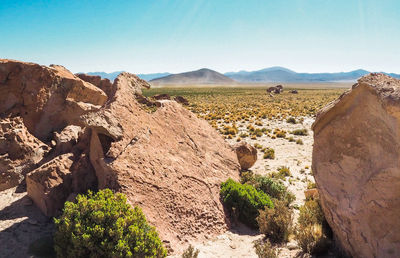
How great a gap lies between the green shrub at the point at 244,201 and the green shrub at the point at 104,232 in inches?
125

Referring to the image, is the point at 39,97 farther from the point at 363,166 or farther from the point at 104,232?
→ the point at 363,166

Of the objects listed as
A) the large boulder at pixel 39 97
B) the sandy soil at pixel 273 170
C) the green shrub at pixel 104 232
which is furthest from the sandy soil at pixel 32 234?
the large boulder at pixel 39 97

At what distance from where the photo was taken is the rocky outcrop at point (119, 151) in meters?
7.52

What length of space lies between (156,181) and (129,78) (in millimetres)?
5317

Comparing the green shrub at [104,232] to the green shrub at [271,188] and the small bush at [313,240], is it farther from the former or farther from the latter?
the green shrub at [271,188]

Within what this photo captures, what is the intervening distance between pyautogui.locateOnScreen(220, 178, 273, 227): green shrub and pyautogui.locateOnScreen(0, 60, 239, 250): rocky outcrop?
17.1 inches

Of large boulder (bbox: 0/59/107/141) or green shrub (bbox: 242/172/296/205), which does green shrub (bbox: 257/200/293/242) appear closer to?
green shrub (bbox: 242/172/296/205)

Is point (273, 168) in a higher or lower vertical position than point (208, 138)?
lower

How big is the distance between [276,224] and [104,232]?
14.3 ft

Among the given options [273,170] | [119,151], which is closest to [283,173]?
[273,170]

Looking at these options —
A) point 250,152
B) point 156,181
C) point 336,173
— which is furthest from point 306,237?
point 250,152

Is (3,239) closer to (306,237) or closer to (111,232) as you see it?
(111,232)

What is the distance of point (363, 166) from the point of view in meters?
5.82

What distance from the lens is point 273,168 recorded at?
47.4 feet
